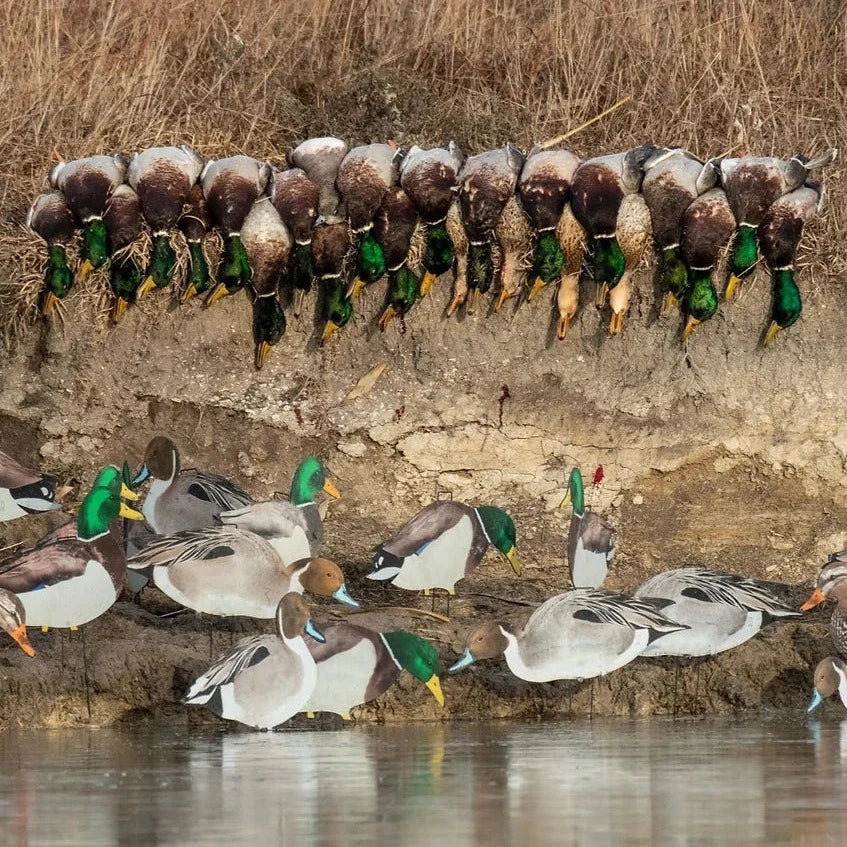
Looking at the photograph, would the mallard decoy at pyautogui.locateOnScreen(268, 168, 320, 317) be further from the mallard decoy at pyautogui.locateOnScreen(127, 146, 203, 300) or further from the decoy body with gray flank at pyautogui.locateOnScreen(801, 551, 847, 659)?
the decoy body with gray flank at pyautogui.locateOnScreen(801, 551, 847, 659)

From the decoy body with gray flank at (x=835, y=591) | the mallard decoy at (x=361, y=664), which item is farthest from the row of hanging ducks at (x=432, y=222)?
the mallard decoy at (x=361, y=664)

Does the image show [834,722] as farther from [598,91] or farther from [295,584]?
[598,91]

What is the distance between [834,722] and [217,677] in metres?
2.73

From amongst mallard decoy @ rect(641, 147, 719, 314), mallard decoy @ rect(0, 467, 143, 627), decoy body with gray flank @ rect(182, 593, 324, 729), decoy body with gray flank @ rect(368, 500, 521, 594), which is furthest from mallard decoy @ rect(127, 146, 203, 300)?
decoy body with gray flank @ rect(182, 593, 324, 729)

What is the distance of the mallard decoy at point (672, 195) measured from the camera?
1121 cm

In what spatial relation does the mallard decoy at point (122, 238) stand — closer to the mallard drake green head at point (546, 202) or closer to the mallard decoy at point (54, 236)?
the mallard decoy at point (54, 236)

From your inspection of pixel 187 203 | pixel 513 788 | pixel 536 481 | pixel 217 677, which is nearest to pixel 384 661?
pixel 217 677

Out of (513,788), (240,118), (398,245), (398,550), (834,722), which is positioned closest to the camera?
(513,788)

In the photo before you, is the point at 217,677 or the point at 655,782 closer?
the point at 655,782

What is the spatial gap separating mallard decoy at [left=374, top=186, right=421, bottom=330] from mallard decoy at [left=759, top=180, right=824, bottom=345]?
199 centimetres

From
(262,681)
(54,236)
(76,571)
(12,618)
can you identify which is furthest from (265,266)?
(262,681)

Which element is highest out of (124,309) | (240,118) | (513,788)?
(240,118)

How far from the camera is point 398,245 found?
11.4m

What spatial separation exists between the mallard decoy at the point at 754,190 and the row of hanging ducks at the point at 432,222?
10 mm
